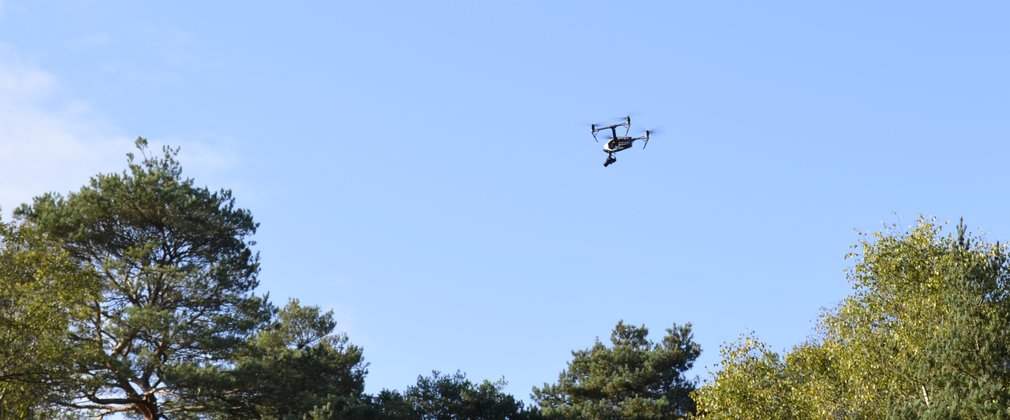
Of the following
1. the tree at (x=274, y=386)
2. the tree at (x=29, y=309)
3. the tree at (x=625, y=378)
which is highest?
the tree at (x=625, y=378)

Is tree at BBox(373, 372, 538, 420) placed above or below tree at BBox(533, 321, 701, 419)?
below

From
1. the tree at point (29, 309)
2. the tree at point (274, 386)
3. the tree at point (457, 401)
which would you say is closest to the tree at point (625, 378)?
the tree at point (457, 401)

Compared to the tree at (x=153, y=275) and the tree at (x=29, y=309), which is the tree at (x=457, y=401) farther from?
the tree at (x=29, y=309)

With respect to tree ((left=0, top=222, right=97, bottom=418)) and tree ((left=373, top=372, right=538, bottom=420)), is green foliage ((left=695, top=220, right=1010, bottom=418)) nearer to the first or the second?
tree ((left=373, top=372, right=538, bottom=420))

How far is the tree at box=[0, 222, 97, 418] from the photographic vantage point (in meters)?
32.4

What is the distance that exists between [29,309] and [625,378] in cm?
4166

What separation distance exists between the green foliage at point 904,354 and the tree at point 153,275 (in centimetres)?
2141

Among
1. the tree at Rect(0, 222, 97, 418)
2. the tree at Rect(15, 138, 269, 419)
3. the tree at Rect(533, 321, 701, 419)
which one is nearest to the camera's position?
the tree at Rect(0, 222, 97, 418)

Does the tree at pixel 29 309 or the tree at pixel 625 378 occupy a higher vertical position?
the tree at pixel 625 378

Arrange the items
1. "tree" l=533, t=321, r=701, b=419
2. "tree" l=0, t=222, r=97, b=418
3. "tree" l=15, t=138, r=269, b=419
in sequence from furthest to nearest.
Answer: "tree" l=533, t=321, r=701, b=419 < "tree" l=15, t=138, r=269, b=419 < "tree" l=0, t=222, r=97, b=418

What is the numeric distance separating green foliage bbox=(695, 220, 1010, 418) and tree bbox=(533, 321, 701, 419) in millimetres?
22928

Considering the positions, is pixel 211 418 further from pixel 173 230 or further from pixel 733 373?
pixel 733 373

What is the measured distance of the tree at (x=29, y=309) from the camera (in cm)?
3238

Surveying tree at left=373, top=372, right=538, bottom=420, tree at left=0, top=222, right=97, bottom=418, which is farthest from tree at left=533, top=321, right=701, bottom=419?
tree at left=0, top=222, right=97, bottom=418
